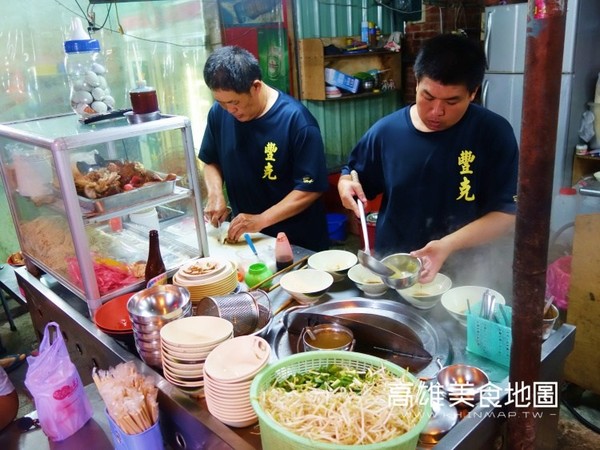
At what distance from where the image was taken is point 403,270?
210 centimetres

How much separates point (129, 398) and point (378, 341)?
0.83m

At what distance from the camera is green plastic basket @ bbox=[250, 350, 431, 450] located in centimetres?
109

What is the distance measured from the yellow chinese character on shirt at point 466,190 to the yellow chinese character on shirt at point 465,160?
4 cm

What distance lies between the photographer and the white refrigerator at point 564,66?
5031 millimetres

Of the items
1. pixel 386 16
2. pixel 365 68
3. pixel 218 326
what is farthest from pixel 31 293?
pixel 386 16

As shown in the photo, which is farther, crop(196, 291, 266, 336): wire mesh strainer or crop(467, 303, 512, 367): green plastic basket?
crop(196, 291, 266, 336): wire mesh strainer

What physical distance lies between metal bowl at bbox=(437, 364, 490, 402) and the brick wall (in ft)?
18.9

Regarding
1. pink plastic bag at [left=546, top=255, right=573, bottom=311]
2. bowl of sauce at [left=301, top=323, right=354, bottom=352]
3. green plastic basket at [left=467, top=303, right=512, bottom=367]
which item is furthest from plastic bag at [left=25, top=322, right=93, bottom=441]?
pink plastic bag at [left=546, top=255, right=573, bottom=311]

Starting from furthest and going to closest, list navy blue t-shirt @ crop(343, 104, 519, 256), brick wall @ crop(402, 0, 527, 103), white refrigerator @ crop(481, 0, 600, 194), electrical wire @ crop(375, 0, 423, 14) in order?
electrical wire @ crop(375, 0, 423, 14)
brick wall @ crop(402, 0, 527, 103)
white refrigerator @ crop(481, 0, 600, 194)
navy blue t-shirt @ crop(343, 104, 519, 256)

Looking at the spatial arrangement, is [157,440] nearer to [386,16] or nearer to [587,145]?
[587,145]

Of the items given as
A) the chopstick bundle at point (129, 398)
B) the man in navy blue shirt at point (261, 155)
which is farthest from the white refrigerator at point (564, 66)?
the chopstick bundle at point (129, 398)

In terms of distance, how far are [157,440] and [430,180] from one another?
5.57 feet

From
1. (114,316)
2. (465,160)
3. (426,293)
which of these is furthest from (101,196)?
(465,160)

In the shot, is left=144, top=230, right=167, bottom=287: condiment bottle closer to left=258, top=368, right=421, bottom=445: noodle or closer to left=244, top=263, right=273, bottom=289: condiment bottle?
left=244, top=263, right=273, bottom=289: condiment bottle
